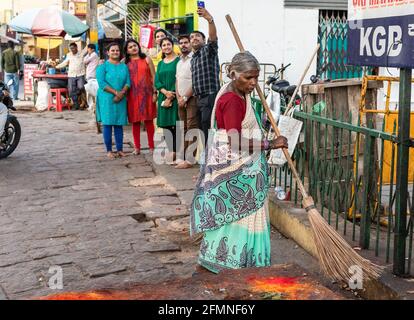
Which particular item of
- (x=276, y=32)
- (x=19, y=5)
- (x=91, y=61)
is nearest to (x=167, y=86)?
(x=276, y=32)

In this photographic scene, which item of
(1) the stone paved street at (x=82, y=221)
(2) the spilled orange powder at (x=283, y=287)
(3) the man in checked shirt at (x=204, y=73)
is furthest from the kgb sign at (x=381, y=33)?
(3) the man in checked shirt at (x=204, y=73)

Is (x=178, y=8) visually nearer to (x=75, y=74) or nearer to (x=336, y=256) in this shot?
(x=75, y=74)

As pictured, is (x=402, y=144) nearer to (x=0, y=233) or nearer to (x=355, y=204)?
(x=355, y=204)

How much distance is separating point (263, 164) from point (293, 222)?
1.42m

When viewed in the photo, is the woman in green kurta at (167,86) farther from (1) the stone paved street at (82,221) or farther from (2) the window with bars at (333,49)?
(2) the window with bars at (333,49)

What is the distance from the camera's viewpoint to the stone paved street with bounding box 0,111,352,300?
4809 mm

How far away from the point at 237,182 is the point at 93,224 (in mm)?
2429

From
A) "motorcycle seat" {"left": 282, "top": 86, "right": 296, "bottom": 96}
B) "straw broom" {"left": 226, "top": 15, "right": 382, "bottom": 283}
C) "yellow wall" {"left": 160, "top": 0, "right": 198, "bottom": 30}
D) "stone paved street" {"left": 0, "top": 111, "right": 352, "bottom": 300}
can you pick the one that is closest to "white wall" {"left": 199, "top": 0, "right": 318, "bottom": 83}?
"yellow wall" {"left": 160, "top": 0, "right": 198, "bottom": 30}

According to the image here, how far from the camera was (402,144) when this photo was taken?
4047mm

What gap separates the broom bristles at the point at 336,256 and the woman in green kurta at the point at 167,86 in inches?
188

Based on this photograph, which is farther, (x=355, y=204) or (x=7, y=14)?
(x=7, y=14)

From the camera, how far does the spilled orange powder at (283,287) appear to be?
3.04m

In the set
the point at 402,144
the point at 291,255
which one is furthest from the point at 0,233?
the point at 402,144

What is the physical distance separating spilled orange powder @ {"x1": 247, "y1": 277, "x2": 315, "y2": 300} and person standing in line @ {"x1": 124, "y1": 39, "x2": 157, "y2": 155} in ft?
20.7
